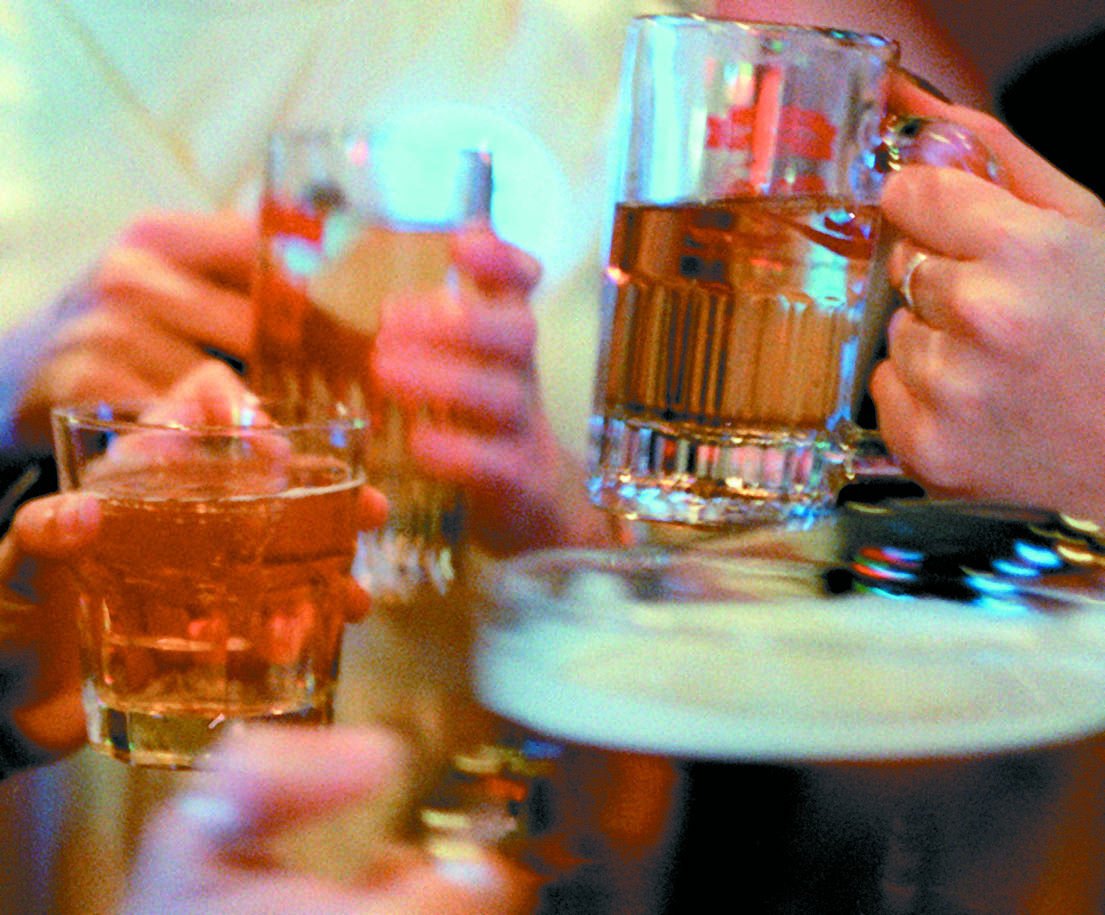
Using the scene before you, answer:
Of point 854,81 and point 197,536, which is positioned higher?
point 854,81

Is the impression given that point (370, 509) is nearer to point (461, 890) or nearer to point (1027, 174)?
point (461, 890)

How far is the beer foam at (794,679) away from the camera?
0.32 meters

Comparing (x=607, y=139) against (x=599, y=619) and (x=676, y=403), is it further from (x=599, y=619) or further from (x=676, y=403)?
(x=599, y=619)

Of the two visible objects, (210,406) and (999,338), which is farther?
(999,338)

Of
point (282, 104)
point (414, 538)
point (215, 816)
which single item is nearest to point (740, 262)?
point (414, 538)

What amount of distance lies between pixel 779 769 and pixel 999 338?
1.51 ft

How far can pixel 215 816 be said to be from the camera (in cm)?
32

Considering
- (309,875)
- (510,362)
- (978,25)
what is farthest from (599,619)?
(978,25)

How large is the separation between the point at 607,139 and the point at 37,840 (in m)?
1.61

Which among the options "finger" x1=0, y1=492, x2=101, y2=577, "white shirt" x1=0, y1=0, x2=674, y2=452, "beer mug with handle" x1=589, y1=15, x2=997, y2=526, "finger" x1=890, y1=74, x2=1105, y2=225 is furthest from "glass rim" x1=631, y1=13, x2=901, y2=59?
"white shirt" x1=0, y1=0, x2=674, y2=452

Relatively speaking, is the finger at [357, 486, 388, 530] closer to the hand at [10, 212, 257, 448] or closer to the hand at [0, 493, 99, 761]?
the hand at [0, 493, 99, 761]

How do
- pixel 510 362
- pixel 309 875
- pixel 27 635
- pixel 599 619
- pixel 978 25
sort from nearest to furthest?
pixel 309 875
pixel 599 619
pixel 27 635
pixel 510 362
pixel 978 25

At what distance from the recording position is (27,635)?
1.71ft

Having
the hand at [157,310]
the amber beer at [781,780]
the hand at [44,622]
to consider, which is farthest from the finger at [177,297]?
the amber beer at [781,780]
